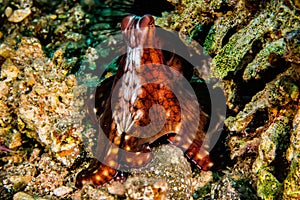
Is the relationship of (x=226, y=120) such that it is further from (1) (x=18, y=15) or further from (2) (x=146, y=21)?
(1) (x=18, y=15)

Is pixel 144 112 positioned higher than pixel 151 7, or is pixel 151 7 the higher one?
pixel 151 7

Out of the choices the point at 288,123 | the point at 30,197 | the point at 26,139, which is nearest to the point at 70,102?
the point at 26,139

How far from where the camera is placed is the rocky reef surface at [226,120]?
234cm

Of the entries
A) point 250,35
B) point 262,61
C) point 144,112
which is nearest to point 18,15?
point 144,112

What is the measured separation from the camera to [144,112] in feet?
8.76

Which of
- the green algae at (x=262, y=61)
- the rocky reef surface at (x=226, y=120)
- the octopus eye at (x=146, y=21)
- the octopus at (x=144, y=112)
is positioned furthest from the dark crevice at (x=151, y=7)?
the green algae at (x=262, y=61)

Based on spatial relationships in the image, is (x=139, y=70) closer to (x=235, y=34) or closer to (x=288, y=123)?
(x=235, y=34)

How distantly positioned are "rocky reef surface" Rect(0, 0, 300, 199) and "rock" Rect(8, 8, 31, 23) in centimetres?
48

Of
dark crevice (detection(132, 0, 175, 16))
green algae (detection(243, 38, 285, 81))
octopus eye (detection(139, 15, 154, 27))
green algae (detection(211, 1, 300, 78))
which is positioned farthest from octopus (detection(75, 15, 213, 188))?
dark crevice (detection(132, 0, 175, 16))

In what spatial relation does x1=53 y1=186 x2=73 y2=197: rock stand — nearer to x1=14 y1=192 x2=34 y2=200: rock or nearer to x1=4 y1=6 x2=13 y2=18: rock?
x1=14 y1=192 x2=34 y2=200: rock

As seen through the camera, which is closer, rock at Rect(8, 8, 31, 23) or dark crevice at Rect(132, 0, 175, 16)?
dark crevice at Rect(132, 0, 175, 16)

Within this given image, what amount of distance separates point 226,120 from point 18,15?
135 inches

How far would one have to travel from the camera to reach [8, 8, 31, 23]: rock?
4.59 meters

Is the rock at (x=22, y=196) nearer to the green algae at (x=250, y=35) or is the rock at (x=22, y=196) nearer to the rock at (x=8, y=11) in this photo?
the green algae at (x=250, y=35)
